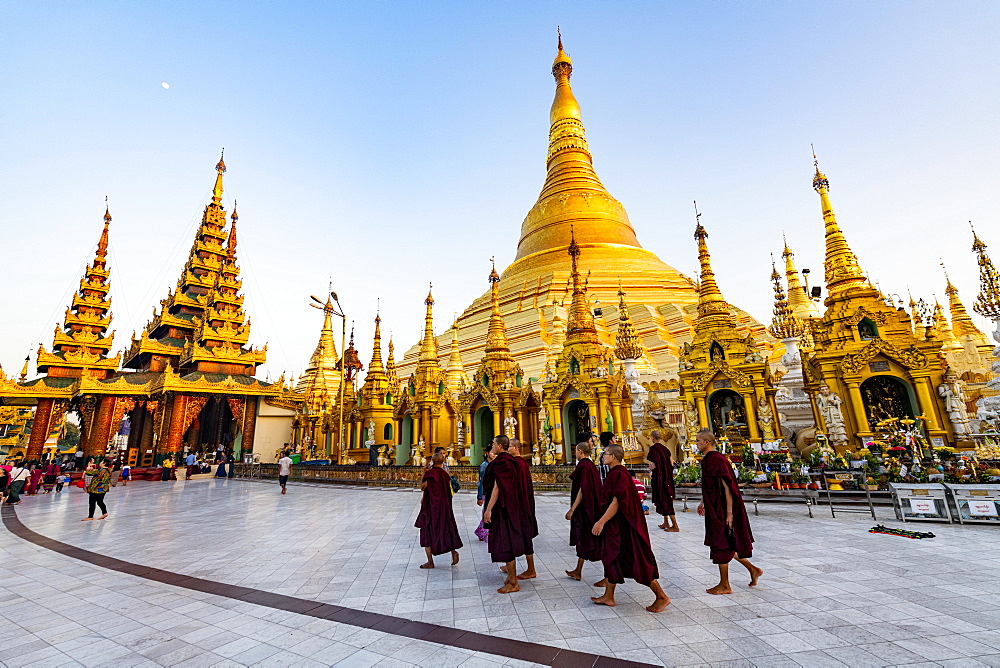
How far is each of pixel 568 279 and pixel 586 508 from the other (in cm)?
2761

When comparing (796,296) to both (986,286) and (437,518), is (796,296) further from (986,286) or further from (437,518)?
(437,518)

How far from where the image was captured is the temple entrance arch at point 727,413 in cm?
1440

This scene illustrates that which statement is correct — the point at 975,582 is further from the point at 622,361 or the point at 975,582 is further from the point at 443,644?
the point at 622,361

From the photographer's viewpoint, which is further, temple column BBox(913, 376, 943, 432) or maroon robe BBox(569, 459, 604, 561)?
temple column BBox(913, 376, 943, 432)

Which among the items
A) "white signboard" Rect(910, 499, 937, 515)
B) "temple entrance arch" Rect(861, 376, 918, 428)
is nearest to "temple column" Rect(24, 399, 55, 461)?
"white signboard" Rect(910, 499, 937, 515)

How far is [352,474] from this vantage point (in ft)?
61.6

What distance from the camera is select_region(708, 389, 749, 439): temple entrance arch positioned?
567 inches

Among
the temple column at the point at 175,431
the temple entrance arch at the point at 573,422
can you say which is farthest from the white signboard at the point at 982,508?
the temple column at the point at 175,431

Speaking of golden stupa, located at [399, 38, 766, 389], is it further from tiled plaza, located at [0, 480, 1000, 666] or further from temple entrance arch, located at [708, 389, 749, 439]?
tiled plaza, located at [0, 480, 1000, 666]

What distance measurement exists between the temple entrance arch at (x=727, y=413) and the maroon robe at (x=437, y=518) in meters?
11.3

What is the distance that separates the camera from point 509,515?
5.20 m

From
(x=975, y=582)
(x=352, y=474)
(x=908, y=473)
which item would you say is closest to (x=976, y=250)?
(x=908, y=473)

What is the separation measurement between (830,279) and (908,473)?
7223 millimetres

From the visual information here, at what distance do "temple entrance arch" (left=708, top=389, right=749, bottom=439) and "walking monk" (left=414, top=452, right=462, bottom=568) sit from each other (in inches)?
444
